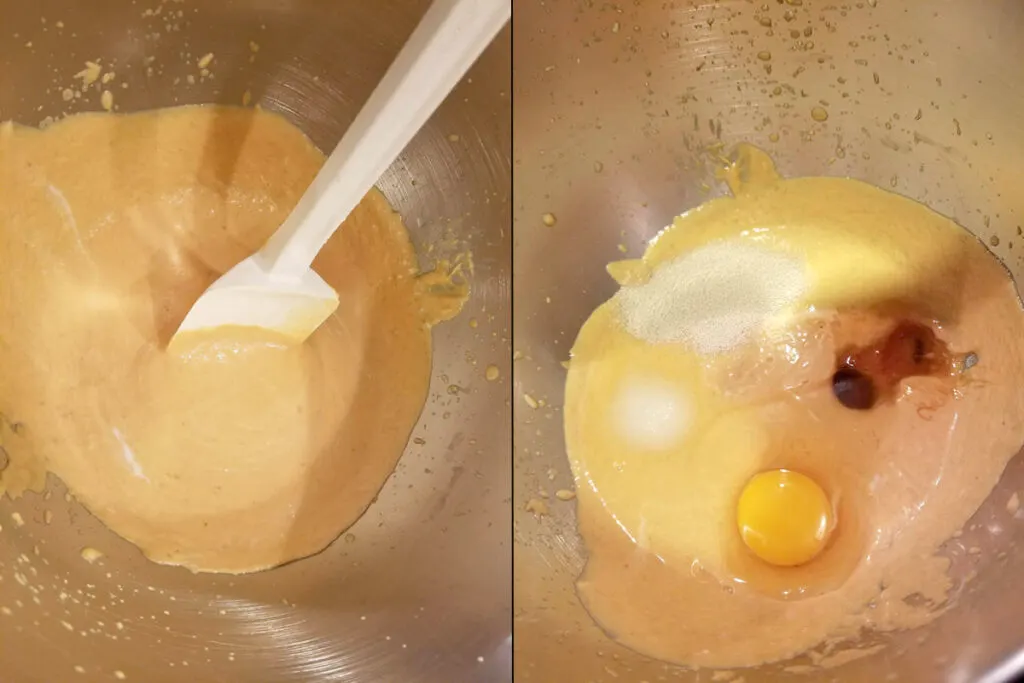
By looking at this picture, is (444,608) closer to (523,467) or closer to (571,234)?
(523,467)

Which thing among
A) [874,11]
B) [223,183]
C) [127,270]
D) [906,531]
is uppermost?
[874,11]

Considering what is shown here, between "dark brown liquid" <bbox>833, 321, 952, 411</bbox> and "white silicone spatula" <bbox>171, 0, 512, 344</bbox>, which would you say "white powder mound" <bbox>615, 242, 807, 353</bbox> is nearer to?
"dark brown liquid" <bbox>833, 321, 952, 411</bbox>

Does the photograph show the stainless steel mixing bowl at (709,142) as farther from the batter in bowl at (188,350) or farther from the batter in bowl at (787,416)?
the batter in bowl at (188,350)

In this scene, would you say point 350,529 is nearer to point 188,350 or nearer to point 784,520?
point 188,350

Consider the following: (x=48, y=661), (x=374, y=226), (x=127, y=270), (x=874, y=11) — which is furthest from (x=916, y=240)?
(x=48, y=661)

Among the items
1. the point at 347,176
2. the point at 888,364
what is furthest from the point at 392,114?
the point at 888,364

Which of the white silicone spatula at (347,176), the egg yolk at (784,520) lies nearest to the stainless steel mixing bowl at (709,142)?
the egg yolk at (784,520)
